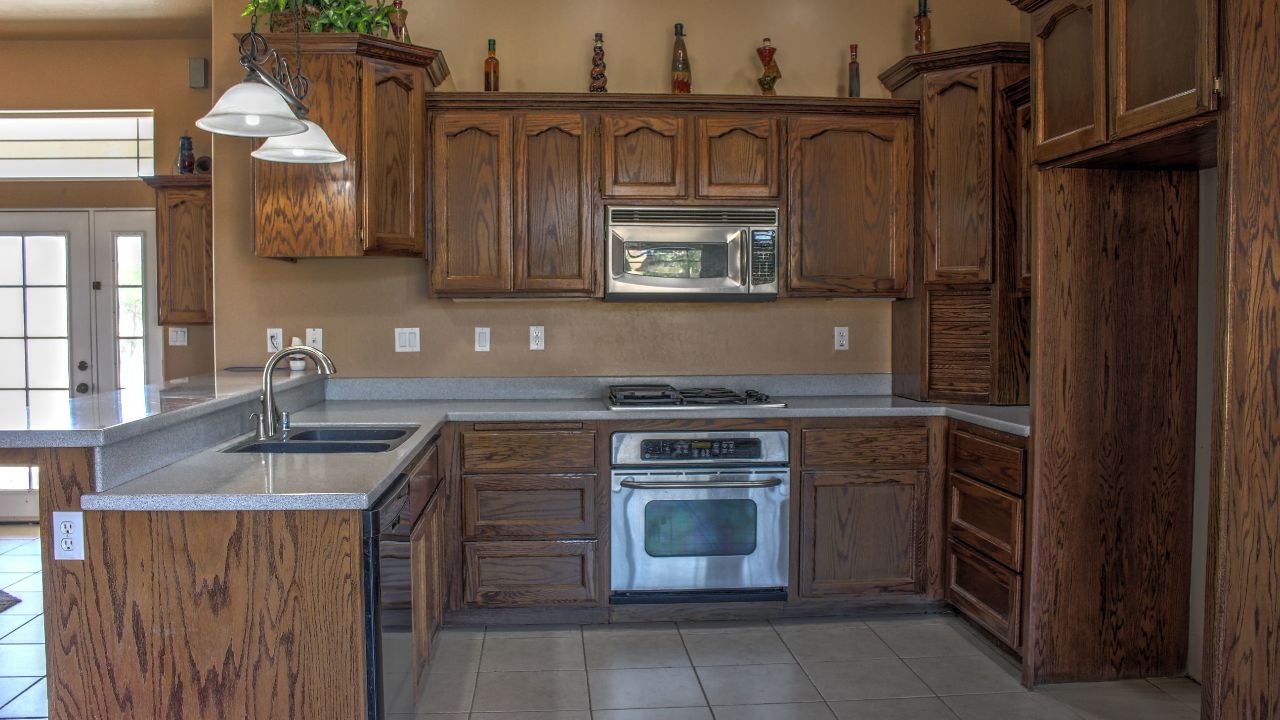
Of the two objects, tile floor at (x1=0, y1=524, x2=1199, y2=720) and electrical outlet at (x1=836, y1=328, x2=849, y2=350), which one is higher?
electrical outlet at (x1=836, y1=328, x2=849, y2=350)

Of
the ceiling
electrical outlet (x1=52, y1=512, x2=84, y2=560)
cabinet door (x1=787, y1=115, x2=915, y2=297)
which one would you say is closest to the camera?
electrical outlet (x1=52, y1=512, x2=84, y2=560)

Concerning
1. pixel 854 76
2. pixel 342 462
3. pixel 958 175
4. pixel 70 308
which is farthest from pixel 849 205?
pixel 70 308

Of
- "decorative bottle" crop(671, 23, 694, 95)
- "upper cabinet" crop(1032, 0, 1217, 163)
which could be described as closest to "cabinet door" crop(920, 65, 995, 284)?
"upper cabinet" crop(1032, 0, 1217, 163)

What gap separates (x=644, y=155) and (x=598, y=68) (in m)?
0.47

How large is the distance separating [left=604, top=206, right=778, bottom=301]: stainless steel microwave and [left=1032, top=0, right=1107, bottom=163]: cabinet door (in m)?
1.17

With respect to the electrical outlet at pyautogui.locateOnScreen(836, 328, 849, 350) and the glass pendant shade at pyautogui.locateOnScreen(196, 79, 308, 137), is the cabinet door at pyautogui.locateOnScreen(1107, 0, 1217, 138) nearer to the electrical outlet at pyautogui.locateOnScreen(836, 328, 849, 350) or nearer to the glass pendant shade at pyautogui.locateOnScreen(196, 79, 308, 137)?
the electrical outlet at pyautogui.locateOnScreen(836, 328, 849, 350)

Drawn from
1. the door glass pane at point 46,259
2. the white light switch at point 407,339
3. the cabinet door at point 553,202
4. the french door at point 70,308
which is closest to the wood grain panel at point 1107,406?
the cabinet door at point 553,202

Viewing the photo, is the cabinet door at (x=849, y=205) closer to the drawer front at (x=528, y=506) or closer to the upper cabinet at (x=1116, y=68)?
the upper cabinet at (x=1116, y=68)

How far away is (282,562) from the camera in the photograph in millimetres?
1825

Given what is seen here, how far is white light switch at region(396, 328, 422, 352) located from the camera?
12.9ft

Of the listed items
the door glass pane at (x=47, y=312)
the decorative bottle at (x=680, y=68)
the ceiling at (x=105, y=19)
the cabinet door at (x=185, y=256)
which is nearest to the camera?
the decorative bottle at (x=680, y=68)

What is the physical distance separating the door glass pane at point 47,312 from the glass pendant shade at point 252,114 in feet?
11.8

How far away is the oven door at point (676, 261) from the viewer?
11.9 feet

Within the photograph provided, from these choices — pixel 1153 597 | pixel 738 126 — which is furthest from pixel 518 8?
pixel 1153 597
